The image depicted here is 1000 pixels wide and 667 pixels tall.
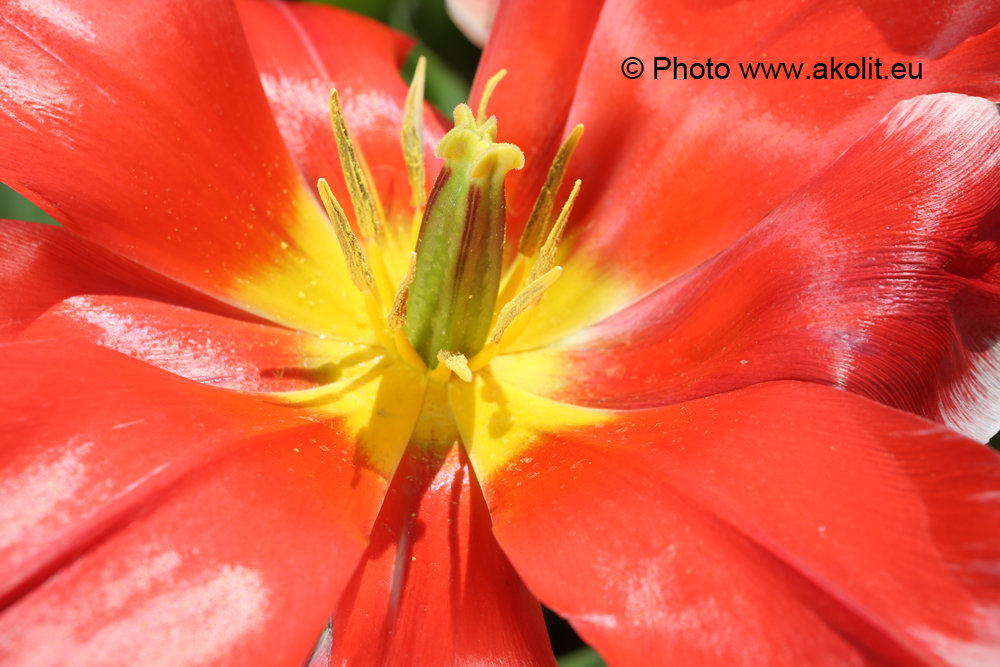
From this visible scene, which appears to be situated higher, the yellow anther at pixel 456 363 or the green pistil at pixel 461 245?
the green pistil at pixel 461 245

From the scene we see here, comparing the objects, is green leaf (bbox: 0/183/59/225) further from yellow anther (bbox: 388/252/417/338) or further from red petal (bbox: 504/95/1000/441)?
red petal (bbox: 504/95/1000/441)

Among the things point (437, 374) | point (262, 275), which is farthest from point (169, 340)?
point (437, 374)

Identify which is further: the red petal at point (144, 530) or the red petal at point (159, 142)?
the red petal at point (159, 142)

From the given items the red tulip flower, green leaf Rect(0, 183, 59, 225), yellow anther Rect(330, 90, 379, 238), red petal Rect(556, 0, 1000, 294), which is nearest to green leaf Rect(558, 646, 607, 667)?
the red tulip flower

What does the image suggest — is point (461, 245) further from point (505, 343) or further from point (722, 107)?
point (722, 107)

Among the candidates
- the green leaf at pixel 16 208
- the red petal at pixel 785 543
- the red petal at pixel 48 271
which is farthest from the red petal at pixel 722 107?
the green leaf at pixel 16 208

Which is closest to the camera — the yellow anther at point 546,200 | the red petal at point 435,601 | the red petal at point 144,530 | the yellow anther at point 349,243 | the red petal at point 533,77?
the red petal at point 144,530

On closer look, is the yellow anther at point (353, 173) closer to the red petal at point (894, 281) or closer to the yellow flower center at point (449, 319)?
the yellow flower center at point (449, 319)

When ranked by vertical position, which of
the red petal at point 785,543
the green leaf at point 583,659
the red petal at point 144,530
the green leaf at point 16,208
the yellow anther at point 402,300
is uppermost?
the green leaf at point 16,208
